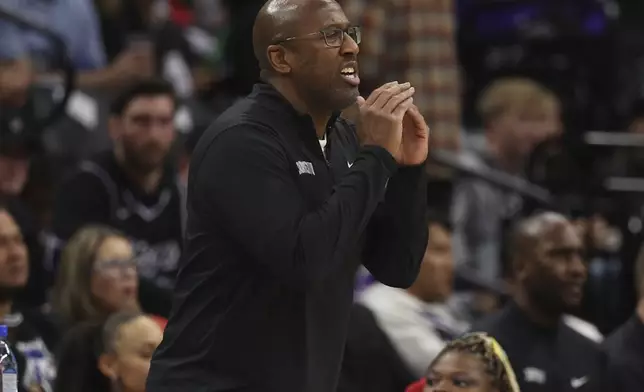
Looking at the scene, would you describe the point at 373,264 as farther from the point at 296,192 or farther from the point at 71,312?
the point at 71,312

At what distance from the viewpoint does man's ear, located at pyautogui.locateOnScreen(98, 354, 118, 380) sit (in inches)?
237

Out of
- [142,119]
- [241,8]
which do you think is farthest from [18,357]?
[241,8]

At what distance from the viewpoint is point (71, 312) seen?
666 cm

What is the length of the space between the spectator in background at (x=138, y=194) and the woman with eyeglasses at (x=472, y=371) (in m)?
2.34

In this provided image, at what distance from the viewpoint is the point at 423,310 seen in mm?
7207

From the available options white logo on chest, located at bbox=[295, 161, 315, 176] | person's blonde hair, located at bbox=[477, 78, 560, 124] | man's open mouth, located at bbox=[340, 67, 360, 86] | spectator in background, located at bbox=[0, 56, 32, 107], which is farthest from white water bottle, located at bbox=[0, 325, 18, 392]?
person's blonde hair, located at bbox=[477, 78, 560, 124]

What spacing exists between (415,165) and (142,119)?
12.5ft

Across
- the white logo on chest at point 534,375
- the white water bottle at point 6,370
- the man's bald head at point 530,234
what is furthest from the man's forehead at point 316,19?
the man's bald head at point 530,234

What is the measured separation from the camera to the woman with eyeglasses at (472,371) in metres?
5.10

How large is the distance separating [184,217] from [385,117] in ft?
12.6

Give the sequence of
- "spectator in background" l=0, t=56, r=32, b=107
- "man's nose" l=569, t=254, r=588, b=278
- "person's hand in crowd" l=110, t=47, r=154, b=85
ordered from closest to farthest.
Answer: "man's nose" l=569, t=254, r=588, b=278 < "spectator in background" l=0, t=56, r=32, b=107 < "person's hand in crowd" l=110, t=47, r=154, b=85

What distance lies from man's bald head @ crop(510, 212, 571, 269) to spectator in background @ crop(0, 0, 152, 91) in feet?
10.0

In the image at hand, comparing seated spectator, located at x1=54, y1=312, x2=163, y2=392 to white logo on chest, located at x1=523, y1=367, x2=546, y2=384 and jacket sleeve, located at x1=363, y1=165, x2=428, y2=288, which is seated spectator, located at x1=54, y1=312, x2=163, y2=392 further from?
jacket sleeve, located at x1=363, y1=165, x2=428, y2=288

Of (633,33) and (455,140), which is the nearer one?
(455,140)
